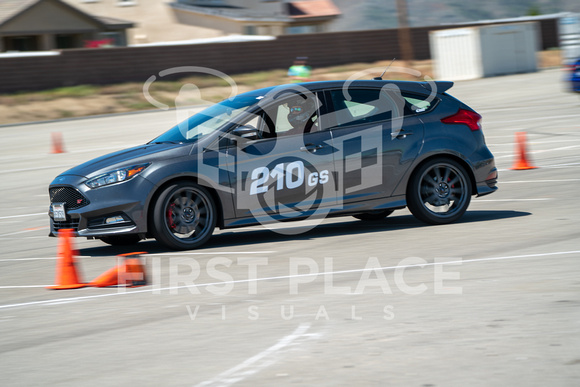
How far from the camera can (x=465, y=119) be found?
9766 mm

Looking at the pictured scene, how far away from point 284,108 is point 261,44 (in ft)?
122

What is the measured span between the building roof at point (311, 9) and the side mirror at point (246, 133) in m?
61.0

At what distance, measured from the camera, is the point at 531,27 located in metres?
43.2

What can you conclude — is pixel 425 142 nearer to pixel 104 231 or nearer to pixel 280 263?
pixel 280 263

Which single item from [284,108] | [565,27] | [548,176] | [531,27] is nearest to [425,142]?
[284,108]

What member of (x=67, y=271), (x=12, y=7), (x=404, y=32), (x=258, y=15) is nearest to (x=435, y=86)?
(x=67, y=271)

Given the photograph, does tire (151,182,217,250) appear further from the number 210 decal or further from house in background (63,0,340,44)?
house in background (63,0,340,44)

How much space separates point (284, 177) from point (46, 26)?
45.2 metres

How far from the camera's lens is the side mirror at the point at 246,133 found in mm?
8945

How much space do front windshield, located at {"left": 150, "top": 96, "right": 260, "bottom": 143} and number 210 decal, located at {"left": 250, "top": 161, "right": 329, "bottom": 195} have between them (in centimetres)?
73

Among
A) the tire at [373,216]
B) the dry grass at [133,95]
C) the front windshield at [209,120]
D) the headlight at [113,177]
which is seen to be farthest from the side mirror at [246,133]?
the dry grass at [133,95]

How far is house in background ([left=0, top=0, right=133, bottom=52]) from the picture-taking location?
49.1 metres

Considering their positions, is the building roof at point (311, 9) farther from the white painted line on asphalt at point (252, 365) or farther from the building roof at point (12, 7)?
the white painted line on asphalt at point (252, 365)

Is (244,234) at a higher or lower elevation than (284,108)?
lower
